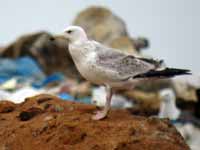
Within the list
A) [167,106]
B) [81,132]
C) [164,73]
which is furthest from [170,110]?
[81,132]

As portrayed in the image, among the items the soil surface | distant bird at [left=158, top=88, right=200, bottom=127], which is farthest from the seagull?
distant bird at [left=158, top=88, right=200, bottom=127]

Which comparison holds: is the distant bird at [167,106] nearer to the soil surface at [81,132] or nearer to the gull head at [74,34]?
the soil surface at [81,132]

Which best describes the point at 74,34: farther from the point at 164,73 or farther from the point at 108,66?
the point at 164,73

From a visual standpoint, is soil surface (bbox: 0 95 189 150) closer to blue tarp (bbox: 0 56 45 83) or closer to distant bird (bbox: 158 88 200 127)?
distant bird (bbox: 158 88 200 127)

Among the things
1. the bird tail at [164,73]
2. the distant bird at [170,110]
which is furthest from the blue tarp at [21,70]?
the bird tail at [164,73]

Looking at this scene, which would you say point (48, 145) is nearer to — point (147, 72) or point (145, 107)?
point (147, 72)
